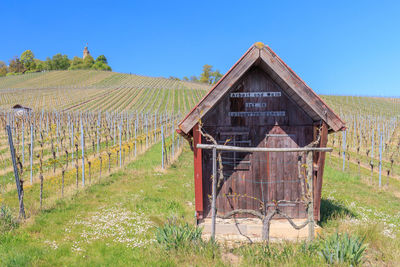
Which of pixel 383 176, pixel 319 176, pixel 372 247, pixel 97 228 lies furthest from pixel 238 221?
pixel 383 176

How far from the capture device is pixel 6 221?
7613 millimetres

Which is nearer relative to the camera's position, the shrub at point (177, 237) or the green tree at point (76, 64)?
the shrub at point (177, 237)

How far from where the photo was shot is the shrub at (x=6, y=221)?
24.4 ft

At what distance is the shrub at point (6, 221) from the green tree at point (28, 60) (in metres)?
140

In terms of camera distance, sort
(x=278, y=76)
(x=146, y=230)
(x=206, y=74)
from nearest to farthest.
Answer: (x=278, y=76), (x=146, y=230), (x=206, y=74)

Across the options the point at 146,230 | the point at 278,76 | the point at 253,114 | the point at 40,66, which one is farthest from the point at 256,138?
the point at 40,66

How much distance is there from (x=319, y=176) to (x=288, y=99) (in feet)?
7.04

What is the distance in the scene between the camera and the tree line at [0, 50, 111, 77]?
12603 centimetres

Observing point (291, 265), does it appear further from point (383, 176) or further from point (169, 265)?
point (383, 176)

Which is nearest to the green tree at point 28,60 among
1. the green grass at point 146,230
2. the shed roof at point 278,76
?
the green grass at point 146,230

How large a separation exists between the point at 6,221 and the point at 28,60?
14328cm

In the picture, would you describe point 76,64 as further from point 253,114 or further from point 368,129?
point 253,114

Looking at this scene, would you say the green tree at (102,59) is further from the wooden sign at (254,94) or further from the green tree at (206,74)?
the wooden sign at (254,94)

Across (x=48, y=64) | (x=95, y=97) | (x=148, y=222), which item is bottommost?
(x=148, y=222)
